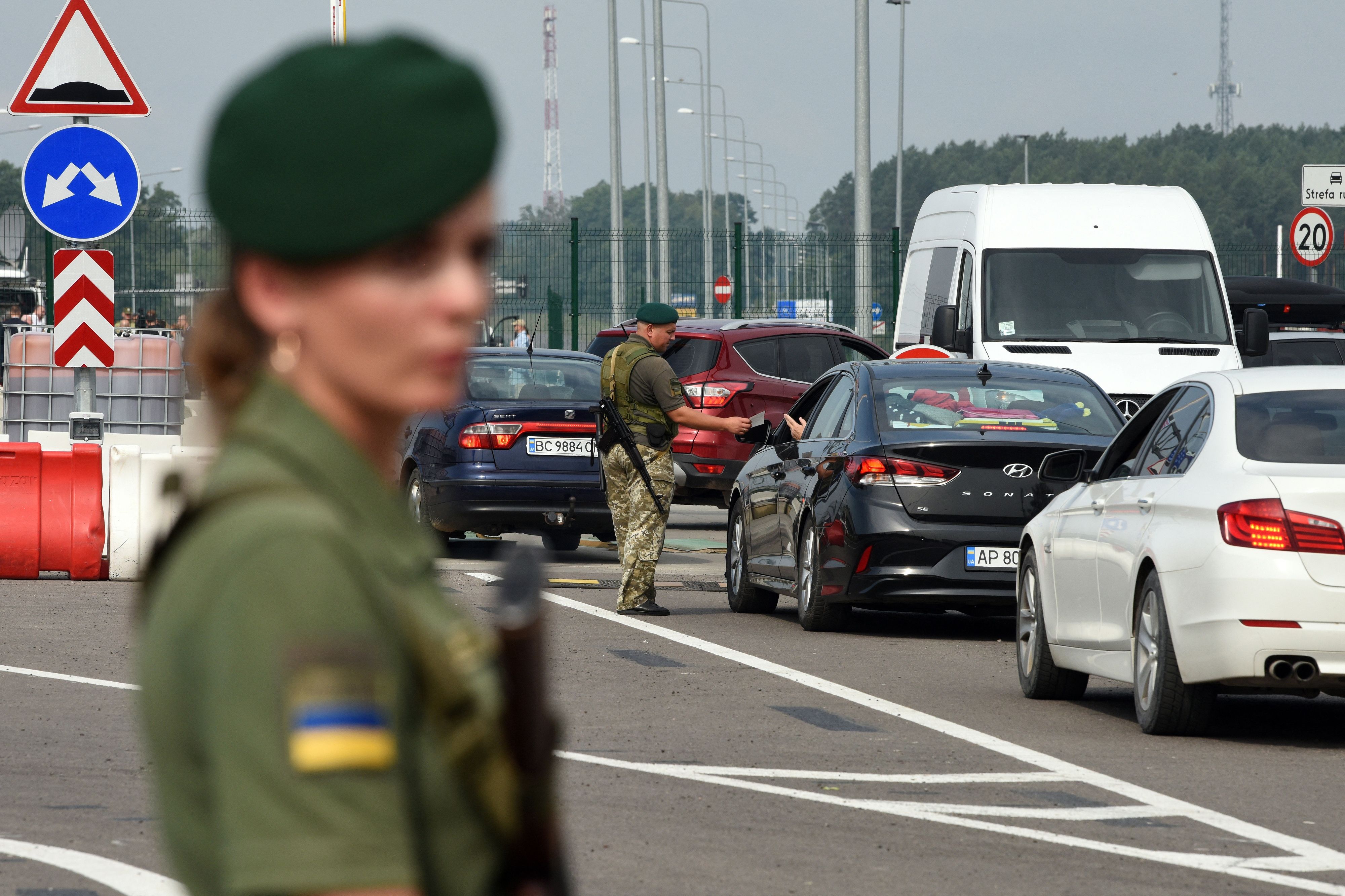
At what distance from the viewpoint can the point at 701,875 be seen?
5.49 meters

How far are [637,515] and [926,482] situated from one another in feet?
7.23

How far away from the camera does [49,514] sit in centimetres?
1360

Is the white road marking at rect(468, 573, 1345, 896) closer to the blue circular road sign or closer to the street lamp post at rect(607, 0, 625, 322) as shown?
the blue circular road sign

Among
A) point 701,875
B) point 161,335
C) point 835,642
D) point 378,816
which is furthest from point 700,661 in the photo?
point 161,335

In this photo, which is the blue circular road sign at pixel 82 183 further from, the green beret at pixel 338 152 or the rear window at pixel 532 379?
the green beret at pixel 338 152

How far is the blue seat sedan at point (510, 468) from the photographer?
15.6 metres

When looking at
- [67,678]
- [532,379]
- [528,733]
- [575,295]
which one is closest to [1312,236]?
[532,379]

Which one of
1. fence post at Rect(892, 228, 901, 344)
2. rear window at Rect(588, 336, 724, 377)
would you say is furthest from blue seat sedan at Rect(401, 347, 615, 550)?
fence post at Rect(892, 228, 901, 344)

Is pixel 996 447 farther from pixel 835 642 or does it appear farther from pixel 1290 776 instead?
pixel 1290 776

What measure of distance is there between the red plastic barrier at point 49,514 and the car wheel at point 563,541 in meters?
4.80

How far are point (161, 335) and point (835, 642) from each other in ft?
42.2

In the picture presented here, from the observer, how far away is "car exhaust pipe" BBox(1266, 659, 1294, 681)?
7516 millimetres

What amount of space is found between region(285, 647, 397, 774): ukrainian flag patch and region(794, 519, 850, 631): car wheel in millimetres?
10291

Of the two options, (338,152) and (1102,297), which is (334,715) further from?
(1102,297)
